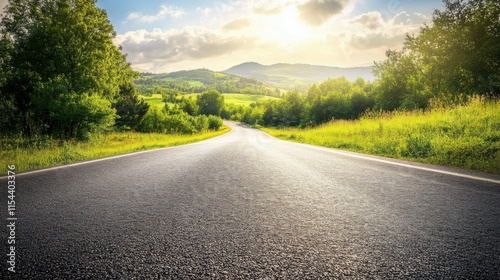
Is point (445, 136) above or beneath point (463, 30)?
beneath

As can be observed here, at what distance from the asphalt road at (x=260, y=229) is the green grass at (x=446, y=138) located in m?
1.98

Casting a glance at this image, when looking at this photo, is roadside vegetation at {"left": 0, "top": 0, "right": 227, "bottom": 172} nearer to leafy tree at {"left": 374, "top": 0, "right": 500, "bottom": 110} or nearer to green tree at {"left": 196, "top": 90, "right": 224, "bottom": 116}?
leafy tree at {"left": 374, "top": 0, "right": 500, "bottom": 110}

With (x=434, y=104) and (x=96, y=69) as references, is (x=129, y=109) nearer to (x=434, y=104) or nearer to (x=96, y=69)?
(x=96, y=69)

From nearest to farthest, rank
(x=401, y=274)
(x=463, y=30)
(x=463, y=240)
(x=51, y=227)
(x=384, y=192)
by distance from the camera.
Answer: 1. (x=401, y=274)
2. (x=463, y=240)
3. (x=51, y=227)
4. (x=384, y=192)
5. (x=463, y=30)

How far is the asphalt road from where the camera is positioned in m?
1.62

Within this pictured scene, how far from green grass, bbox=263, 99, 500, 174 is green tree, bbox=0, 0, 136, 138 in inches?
641

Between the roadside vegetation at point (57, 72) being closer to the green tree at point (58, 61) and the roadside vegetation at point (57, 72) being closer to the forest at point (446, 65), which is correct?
the green tree at point (58, 61)

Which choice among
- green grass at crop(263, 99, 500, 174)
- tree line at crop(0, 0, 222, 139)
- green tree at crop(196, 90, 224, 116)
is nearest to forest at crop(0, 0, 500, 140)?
tree line at crop(0, 0, 222, 139)

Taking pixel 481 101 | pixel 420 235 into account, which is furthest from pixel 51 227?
pixel 481 101

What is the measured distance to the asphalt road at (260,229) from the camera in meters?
1.62

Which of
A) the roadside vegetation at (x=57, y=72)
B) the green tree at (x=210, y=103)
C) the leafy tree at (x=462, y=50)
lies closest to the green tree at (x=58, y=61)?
the roadside vegetation at (x=57, y=72)

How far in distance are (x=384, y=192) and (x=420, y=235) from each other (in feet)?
5.02

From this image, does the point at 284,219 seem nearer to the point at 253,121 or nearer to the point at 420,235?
the point at 420,235

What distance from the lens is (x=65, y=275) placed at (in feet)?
5.12
